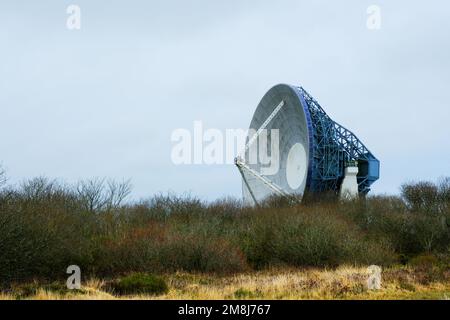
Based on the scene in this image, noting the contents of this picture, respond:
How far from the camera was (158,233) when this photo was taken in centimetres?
4125

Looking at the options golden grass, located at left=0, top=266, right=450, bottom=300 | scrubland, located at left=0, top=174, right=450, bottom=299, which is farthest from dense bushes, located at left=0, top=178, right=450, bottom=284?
golden grass, located at left=0, top=266, right=450, bottom=300

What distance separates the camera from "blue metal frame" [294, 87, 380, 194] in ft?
184

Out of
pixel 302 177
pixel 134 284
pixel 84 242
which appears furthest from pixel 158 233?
Result: pixel 302 177

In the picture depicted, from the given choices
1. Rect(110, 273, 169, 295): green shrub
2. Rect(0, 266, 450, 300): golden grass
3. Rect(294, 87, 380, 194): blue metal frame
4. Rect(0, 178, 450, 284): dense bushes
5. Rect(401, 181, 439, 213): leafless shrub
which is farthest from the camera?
Rect(401, 181, 439, 213): leafless shrub

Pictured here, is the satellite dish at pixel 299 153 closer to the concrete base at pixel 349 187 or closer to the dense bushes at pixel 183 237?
the concrete base at pixel 349 187

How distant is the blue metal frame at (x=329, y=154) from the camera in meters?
56.2

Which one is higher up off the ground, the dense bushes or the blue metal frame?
the blue metal frame

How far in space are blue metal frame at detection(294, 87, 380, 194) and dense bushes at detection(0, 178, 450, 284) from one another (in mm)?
2876

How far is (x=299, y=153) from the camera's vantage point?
→ 59.2 metres

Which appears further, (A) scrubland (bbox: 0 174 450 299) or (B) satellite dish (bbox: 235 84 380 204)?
(B) satellite dish (bbox: 235 84 380 204)

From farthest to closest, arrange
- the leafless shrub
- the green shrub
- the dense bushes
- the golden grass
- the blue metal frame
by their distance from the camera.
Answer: the leafless shrub
the blue metal frame
the dense bushes
the green shrub
the golden grass

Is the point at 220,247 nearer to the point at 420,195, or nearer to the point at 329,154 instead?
the point at 329,154

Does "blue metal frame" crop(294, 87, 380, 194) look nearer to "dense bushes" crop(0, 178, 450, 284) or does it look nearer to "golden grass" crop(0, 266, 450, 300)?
"dense bushes" crop(0, 178, 450, 284)
